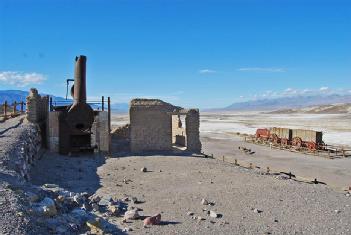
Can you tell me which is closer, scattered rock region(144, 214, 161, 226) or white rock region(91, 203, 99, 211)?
scattered rock region(144, 214, 161, 226)

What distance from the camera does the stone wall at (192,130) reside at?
26.7m

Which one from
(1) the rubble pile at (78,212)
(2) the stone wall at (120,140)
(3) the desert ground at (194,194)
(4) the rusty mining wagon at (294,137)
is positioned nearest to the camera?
(1) the rubble pile at (78,212)

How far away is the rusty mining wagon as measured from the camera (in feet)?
125

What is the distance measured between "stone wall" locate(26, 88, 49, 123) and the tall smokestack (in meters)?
2.05

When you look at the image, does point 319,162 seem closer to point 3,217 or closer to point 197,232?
point 197,232

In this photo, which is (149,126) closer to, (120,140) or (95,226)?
(120,140)

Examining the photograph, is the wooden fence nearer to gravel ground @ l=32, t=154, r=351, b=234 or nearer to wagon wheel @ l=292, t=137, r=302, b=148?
gravel ground @ l=32, t=154, r=351, b=234

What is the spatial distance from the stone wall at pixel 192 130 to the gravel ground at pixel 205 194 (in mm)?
3698

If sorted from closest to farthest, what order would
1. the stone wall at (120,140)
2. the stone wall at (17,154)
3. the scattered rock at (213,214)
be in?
the stone wall at (17,154)
the scattered rock at (213,214)
the stone wall at (120,140)

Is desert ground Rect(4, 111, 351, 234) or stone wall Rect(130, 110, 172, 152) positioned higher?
stone wall Rect(130, 110, 172, 152)

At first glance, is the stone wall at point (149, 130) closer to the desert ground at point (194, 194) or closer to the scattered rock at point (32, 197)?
the desert ground at point (194, 194)

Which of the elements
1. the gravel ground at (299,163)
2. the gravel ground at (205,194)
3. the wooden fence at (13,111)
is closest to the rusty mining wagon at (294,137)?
the gravel ground at (299,163)

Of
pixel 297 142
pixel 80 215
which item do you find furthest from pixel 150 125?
pixel 297 142

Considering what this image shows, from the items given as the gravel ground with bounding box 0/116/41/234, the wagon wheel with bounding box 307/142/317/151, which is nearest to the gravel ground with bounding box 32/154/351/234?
the gravel ground with bounding box 0/116/41/234
